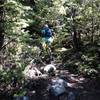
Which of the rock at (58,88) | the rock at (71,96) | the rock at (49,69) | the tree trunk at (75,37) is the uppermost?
the tree trunk at (75,37)

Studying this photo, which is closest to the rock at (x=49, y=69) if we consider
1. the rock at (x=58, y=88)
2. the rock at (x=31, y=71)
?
the rock at (x=31, y=71)

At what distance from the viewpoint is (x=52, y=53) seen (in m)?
17.8

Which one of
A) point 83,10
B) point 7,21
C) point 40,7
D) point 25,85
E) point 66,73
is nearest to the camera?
point 7,21

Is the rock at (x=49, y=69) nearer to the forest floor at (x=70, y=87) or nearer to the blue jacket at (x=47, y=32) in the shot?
the forest floor at (x=70, y=87)

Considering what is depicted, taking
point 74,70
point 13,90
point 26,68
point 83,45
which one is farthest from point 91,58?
point 13,90

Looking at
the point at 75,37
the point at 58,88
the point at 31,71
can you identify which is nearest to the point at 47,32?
the point at 75,37

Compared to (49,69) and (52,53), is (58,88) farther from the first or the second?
(52,53)

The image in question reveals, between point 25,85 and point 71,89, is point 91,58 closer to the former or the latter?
point 71,89

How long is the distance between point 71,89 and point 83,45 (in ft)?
19.5

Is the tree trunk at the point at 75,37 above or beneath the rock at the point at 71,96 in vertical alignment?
above

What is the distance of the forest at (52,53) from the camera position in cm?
1205

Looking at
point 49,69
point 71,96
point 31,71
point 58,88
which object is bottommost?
point 71,96

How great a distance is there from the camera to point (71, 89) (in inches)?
509

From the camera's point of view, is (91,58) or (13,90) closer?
(13,90)
